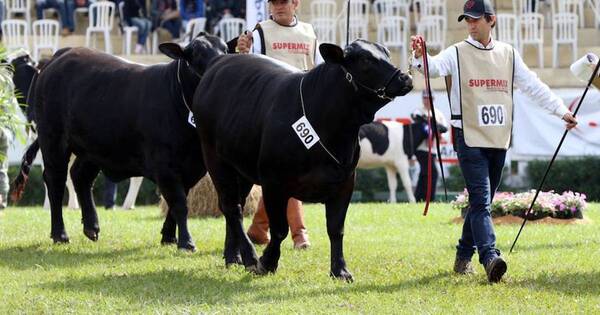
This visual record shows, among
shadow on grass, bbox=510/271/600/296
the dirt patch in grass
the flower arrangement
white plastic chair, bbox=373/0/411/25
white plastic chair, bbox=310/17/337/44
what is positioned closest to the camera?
shadow on grass, bbox=510/271/600/296

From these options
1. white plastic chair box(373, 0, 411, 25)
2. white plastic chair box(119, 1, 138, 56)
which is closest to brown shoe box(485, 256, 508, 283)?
white plastic chair box(373, 0, 411, 25)

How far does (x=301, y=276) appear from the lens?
9242 millimetres

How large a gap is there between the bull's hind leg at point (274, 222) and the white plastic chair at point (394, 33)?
17947 millimetres

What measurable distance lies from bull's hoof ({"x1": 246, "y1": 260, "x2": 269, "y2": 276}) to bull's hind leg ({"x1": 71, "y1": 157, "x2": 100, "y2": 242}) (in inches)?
116

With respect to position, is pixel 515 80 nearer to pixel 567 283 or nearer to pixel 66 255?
pixel 567 283

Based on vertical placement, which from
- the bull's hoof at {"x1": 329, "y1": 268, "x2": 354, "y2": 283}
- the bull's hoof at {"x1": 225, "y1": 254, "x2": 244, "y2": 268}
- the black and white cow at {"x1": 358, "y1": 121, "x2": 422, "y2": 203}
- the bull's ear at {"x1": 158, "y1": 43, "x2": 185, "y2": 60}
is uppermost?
the bull's ear at {"x1": 158, "y1": 43, "x2": 185, "y2": 60}

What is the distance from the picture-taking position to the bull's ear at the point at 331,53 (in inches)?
Answer: 344

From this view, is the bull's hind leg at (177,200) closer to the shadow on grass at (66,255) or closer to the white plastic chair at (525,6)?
the shadow on grass at (66,255)

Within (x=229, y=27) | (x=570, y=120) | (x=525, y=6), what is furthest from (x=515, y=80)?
(x=525, y=6)

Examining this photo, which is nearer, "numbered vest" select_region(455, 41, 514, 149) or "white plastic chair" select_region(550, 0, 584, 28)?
"numbered vest" select_region(455, 41, 514, 149)

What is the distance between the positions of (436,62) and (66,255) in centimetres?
377

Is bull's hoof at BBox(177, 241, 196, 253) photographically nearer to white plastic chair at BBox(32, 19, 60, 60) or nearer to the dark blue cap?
the dark blue cap

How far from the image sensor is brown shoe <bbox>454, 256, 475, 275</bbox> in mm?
9469

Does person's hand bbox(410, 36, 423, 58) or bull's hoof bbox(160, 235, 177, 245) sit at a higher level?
person's hand bbox(410, 36, 423, 58)
